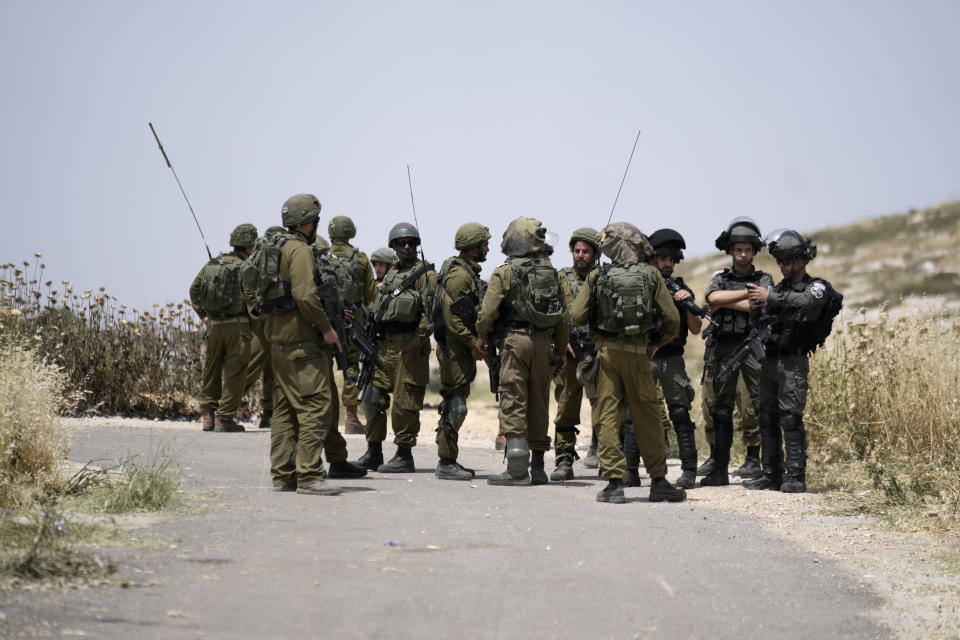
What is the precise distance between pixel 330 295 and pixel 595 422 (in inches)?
94.1

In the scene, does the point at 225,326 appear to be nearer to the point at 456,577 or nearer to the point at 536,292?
the point at 536,292

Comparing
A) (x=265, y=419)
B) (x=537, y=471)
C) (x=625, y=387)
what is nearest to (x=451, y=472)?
(x=537, y=471)

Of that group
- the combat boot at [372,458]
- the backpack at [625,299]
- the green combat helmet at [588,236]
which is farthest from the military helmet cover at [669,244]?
the combat boot at [372,458]

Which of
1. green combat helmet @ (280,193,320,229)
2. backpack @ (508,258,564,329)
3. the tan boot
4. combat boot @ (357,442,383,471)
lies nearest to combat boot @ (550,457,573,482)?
backpack @ (508,258,564,329)

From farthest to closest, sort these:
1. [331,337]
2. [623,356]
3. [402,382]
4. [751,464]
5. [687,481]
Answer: [751,464], [402,382], [687,481], [623,356], [331,337]

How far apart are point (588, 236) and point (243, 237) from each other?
5.22 m

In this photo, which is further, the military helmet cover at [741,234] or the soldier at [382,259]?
the soldier at [382,259]

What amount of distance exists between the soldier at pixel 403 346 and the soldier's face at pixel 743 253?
2.79 m

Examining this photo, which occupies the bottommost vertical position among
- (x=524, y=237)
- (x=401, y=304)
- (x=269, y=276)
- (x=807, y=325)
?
(x=807, y=325)

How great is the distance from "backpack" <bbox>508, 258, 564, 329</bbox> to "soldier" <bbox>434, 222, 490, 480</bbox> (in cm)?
47

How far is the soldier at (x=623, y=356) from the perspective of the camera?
25.7 ft

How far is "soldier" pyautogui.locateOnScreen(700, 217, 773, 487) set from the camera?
8.89 metres

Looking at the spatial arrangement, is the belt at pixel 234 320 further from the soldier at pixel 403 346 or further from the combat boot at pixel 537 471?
the combat boot at pixel 537 471

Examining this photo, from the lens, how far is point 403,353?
9.38 metres
